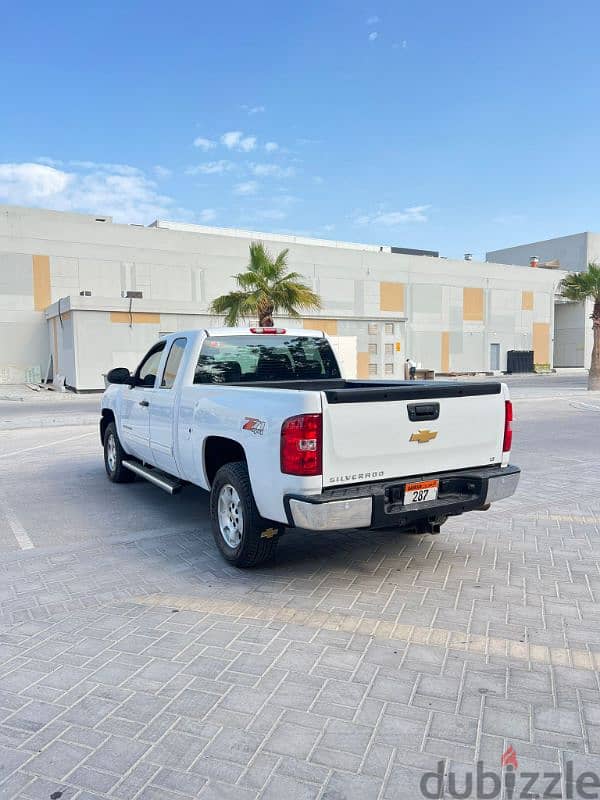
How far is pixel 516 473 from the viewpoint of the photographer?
494 centimetres

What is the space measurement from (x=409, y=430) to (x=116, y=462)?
5079mm

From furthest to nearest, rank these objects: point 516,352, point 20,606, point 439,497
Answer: point 516,352, point 439,497, point 20,606

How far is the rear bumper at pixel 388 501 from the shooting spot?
4074 mm

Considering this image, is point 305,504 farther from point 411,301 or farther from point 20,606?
point 411,301

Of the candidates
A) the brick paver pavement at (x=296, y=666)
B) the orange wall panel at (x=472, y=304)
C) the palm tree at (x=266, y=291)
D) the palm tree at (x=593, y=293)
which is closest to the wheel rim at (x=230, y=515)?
the brick paver pavement at (x=296, y=666)

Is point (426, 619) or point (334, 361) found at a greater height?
point (334, 361)

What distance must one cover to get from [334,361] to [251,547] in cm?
287

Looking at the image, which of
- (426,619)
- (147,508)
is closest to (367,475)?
(426,619)

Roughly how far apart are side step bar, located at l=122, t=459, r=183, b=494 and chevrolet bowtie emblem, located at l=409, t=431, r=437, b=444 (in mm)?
2640

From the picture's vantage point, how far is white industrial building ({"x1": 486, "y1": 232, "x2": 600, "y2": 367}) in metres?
60.8

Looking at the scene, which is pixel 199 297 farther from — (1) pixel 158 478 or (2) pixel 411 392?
(2) pixel 411 392

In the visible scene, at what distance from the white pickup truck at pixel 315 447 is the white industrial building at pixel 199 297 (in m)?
24.0

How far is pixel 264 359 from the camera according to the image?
21.0 feet

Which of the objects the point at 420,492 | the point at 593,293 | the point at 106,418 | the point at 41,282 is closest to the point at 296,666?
the point at 420,492
